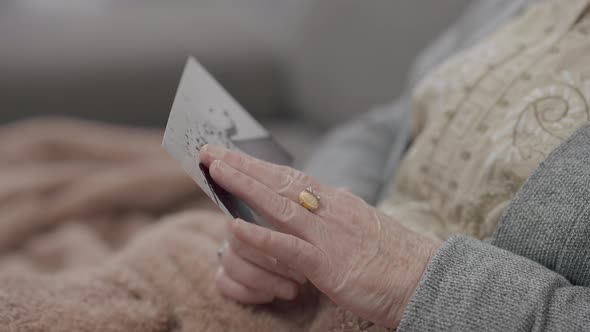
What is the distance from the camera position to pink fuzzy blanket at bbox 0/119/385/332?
0.53 m

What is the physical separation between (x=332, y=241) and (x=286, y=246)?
39 mm

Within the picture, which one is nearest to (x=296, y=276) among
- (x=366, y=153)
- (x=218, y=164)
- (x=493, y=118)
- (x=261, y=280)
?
(x=261, y=280)

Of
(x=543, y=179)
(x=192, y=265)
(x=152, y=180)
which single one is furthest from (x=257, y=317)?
(x=152, y=180)

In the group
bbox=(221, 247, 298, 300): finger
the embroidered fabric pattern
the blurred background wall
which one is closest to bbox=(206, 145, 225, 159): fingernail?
bbox=(221, 247, 298, 300): finger

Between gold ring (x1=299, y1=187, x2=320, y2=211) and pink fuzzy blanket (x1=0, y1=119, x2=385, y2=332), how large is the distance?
0.10 meters

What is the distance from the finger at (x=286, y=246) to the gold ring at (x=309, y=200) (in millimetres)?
32

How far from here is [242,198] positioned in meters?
0.47

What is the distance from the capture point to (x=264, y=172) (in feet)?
1.57

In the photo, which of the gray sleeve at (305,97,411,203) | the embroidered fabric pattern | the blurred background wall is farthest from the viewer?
the blurred background wall

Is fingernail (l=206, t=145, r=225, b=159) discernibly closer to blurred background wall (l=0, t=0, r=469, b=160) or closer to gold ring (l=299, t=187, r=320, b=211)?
gold ring (l=299, t=187, r=320, b=211)

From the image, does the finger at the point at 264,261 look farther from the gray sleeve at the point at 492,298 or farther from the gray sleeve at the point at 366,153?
the gray sleeve at the point at 366,153

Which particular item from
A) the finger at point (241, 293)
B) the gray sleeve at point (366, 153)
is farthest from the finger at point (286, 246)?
the gray sleeve at point (366, 153)

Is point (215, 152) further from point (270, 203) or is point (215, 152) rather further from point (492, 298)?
point (492, 298)

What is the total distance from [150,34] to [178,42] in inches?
2.7
